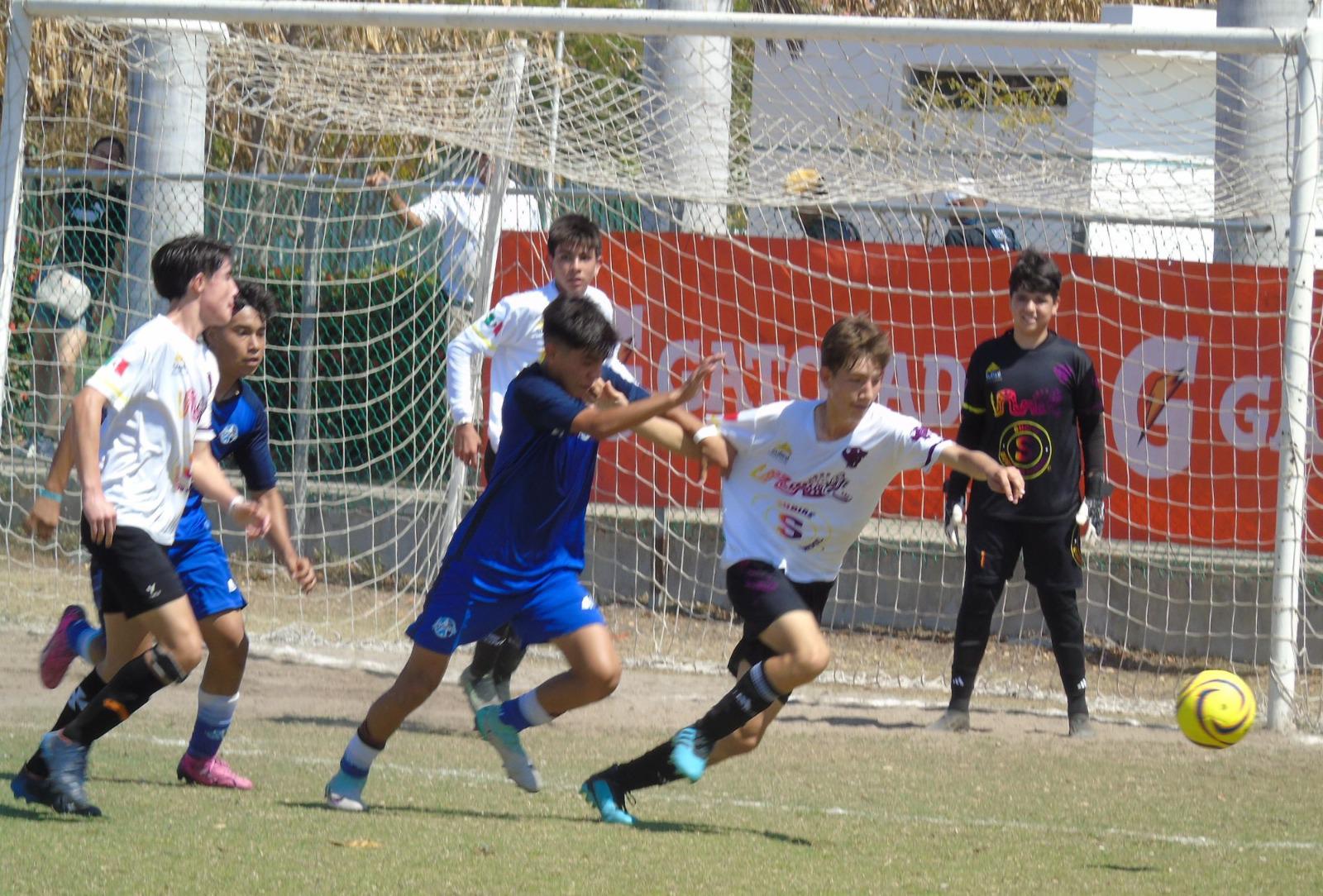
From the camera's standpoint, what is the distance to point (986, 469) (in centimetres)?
528

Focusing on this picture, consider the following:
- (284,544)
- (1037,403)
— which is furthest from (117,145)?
(1037,403)

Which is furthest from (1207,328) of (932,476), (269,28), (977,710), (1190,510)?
(269,28)

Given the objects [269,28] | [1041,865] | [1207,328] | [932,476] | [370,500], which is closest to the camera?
[1041,865]

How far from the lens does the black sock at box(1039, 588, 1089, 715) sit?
744cm

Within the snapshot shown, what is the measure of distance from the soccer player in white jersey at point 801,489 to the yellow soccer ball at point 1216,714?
817 mm

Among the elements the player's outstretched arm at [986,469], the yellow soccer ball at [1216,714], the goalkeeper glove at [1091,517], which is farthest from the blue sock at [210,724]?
the goalkeeper glove at [1091,517]

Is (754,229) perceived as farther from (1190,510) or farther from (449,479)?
(1190,510)

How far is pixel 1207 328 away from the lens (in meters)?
8.95

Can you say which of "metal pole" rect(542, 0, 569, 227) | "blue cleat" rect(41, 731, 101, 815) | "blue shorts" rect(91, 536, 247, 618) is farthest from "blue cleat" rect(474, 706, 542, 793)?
"metal pole" rect(542, 0, 569, 227)

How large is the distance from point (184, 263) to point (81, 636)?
1541 mm

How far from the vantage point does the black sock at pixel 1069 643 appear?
7441 mm

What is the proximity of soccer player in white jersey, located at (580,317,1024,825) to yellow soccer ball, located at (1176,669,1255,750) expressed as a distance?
82 centimetres

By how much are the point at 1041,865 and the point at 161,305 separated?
7591mm

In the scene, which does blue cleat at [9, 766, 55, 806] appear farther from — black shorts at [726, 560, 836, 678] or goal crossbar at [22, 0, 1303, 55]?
goal crossbar at [22, 0, 1303, 55]
